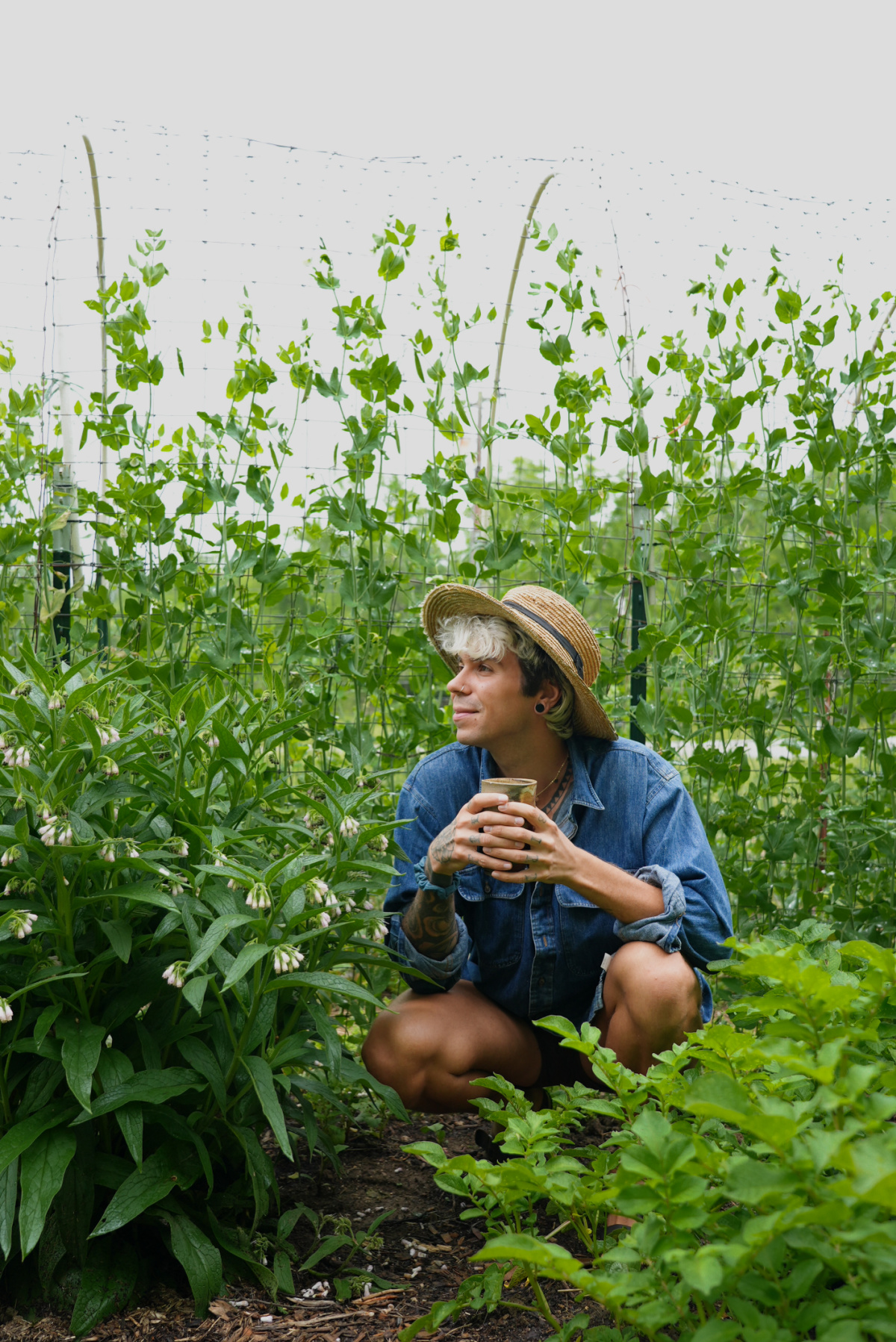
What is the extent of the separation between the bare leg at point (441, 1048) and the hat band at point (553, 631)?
77 cm

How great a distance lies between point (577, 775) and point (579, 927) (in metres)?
0.34

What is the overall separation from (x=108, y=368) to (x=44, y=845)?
2.39m

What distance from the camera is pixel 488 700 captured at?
2.38 metres

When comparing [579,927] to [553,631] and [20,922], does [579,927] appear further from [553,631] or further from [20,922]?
[20,922]

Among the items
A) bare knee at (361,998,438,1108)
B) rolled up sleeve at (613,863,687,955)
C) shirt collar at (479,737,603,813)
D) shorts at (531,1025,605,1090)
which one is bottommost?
shorts at (531,1025,605,1090)

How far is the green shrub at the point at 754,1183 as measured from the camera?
0.97m

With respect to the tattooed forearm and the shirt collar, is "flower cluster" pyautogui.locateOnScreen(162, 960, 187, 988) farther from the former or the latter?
the shirt collar

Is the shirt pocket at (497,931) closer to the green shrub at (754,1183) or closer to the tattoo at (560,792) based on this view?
the tattoo at (560,792)

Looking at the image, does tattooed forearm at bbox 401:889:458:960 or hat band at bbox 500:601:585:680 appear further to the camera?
hat band at bbox 500:601:585:680

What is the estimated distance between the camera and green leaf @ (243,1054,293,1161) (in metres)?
1.58

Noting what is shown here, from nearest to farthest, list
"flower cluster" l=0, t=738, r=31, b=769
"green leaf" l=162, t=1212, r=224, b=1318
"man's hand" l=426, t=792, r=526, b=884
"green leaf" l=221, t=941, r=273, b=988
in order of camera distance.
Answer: "green leaf" l=221, t=941, r=273, b=988
"flower cluster" l=0, t=738, r=31, b=769
"green leaf" l=162, t=1212, r=224, b=1318
"man's hand" l=426, t=792, r=526, b=884

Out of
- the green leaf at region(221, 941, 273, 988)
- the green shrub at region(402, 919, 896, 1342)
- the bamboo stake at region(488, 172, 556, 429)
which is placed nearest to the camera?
the green shrub at region(402, 919, 896, 1342)

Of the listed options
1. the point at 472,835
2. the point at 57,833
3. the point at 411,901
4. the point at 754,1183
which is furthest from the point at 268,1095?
the point at 754,1183

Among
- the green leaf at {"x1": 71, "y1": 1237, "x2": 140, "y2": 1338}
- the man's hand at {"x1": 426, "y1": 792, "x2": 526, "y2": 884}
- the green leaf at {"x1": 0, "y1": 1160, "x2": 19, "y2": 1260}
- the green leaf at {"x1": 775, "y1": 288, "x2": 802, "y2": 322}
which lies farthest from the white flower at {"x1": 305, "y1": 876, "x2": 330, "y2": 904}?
the green leaf at {"x1": 775, "y1": 288, "x2": 802, "y2": 322}
